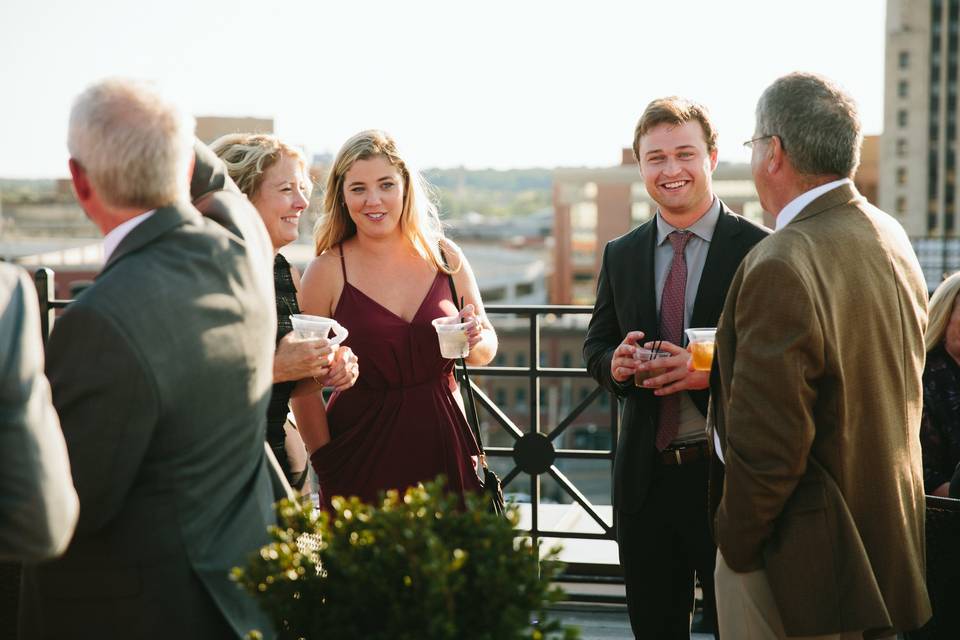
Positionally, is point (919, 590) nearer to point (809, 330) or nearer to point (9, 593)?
point (809, 330)

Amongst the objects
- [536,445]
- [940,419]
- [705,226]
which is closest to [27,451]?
[705,226]

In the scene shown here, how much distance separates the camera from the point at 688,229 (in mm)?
3307

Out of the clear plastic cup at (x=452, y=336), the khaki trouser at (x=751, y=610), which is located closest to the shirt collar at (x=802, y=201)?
the khaki trouser at (x=751, y=610)

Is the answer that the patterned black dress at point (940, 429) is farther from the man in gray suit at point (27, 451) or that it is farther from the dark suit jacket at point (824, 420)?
the man in gray suit at point (27, 451)

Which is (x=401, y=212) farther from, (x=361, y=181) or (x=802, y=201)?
(x=802, y=201)

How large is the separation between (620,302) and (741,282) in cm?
91

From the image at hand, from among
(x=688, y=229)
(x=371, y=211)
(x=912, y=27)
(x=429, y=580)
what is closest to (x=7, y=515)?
(x=429, y=580)

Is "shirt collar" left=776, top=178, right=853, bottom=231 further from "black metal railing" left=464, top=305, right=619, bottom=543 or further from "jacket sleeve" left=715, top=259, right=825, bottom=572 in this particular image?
"black metal railing" left=464, top=305, right=619, bottom=543

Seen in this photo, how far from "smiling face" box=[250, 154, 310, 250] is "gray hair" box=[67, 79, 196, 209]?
137 centimetres

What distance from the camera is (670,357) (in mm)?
3064

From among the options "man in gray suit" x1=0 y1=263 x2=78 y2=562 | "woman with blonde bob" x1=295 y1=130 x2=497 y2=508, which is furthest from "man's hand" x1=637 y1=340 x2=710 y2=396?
"man in gray suit" x1=0 y1=263 x2=78 y2=562

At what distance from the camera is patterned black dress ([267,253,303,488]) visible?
126 inches

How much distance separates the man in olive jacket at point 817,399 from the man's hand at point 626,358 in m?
0.54

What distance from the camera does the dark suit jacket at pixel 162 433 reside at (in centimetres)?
183
